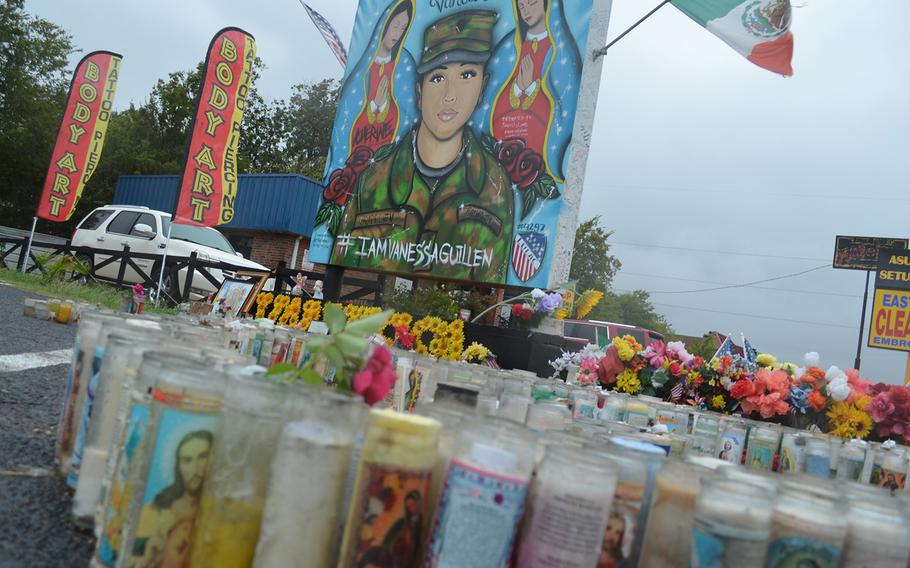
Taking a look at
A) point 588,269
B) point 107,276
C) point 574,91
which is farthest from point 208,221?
point 588,269

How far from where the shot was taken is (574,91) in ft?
20.9

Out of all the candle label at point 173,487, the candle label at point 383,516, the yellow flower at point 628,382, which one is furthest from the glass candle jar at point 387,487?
the yellow flower at point 628,382

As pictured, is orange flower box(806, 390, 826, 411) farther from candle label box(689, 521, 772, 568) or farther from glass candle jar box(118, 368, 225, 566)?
glass candle jar box(118, 368, 225, 566)

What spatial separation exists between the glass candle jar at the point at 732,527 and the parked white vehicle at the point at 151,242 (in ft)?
32.9

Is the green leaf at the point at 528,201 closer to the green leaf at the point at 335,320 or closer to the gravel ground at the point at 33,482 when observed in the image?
the gravel ground at the point at 33,482

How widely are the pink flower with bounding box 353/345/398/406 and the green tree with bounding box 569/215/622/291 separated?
31.6 metres

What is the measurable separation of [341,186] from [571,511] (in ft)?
24.5

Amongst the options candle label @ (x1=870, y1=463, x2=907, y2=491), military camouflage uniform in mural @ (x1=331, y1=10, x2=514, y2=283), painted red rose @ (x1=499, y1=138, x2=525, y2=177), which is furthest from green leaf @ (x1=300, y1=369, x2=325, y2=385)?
painted red rose @ (x1=499, y1=138, x2=525, y2=177)

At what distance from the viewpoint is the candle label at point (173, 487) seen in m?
1.13

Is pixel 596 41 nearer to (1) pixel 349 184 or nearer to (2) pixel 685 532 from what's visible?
(1) pixel 349 184

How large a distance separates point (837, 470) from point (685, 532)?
1.56 meters

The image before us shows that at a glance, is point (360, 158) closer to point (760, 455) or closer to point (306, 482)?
point (760, 455)

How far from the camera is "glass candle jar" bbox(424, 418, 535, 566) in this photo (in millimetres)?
1035

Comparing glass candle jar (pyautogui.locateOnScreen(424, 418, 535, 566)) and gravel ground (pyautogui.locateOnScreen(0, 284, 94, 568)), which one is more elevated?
glass candle jar (pyautogui.locateOnScreen(424, 418, 535, 566))
